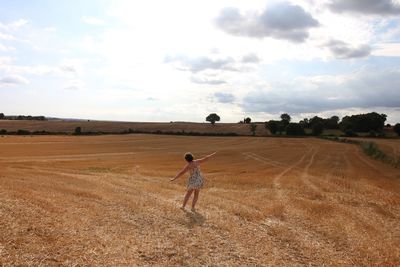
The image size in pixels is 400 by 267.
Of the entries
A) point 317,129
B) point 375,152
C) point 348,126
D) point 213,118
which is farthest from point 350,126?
point 375,152

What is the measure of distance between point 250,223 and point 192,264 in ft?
21.0

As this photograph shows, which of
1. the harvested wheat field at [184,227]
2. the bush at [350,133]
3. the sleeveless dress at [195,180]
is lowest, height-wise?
the harvested wheat field at [184,227]

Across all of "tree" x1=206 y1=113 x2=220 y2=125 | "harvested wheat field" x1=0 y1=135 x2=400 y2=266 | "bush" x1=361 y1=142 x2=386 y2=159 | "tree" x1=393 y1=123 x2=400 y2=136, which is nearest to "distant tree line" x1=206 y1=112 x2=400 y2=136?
"tree" x1=393 y1=123 x2=400 y2=136

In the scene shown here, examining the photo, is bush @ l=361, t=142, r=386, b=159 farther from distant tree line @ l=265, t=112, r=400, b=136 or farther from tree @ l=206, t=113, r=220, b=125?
tree @ l=206, t=113, r=220, b=125

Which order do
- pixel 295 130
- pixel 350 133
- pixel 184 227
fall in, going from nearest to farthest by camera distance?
pixel 184 227, pixel 350 133, pixel 295 130

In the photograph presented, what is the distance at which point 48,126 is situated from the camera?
139875 mm

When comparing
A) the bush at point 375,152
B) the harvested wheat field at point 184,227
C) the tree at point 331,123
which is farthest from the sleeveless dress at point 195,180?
the tree at point 331,123

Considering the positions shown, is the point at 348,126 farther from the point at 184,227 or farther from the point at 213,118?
the point at 184,227

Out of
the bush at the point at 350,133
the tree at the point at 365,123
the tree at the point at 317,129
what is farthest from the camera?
the tree at the point at 317,129

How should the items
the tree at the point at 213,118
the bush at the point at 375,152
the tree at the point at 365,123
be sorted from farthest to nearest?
the tree at the point at 213,118 < the tree at the point at 365,123 < the bush at the point at 375,152

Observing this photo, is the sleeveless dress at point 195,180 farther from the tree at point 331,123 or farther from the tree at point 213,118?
the tree at point 213,118

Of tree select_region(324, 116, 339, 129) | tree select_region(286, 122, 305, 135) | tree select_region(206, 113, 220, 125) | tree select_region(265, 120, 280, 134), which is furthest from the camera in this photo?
tree select_region(206, 113, 220, 125)

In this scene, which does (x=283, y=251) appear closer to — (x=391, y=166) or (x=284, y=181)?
(x=284, y=181)

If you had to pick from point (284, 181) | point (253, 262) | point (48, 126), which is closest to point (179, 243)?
point (253, 262)
